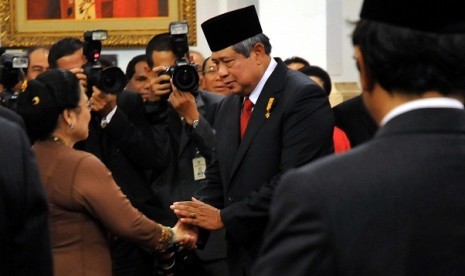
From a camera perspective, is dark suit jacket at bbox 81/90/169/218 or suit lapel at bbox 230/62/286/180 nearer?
suit lapel at bbox 230/62/286/180

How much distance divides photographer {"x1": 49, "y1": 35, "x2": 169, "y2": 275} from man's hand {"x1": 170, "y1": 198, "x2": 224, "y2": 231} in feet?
3.51

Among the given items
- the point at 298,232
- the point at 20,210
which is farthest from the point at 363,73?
the point at 20,210

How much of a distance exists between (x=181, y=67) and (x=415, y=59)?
3193 mm

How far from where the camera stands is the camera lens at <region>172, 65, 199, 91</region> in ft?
15.9

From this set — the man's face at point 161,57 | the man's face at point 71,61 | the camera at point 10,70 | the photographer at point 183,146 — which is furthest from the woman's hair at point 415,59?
the man's face at point 161,57

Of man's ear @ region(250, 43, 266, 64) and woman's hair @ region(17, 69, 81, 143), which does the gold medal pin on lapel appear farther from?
woman's hair @ region(17, 69, 81, 143)

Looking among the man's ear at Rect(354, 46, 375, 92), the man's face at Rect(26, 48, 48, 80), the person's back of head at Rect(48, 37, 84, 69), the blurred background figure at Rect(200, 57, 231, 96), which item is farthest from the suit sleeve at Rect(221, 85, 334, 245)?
the man's face at Rect(26, 48, 48, 80)

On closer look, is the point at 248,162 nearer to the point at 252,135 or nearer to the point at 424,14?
the point at 252,135

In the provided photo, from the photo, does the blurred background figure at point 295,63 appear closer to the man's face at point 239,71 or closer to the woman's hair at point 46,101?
the man's face at point 239,71

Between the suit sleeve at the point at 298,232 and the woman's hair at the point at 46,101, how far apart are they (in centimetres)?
→ 206

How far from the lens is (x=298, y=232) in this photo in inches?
63.1

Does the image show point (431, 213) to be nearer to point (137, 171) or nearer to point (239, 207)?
point (239, 207)

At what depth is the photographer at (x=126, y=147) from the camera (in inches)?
191

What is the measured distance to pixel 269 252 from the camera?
168 centimetres
